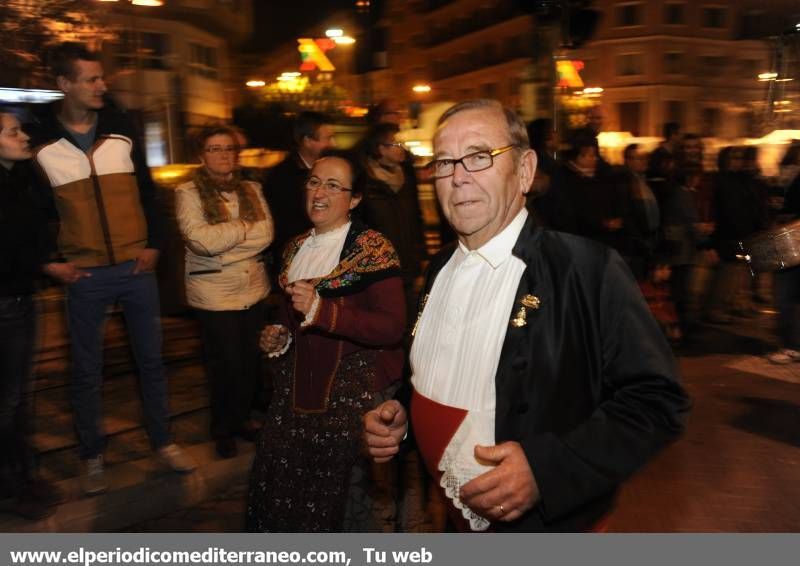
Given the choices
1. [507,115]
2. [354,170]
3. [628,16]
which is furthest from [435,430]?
[628,16]

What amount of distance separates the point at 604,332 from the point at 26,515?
3.83 metres

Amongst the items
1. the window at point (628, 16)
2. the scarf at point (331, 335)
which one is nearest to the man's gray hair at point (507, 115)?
the scarf at point (331, 335)

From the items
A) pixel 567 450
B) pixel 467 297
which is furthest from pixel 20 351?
pixel 567 450

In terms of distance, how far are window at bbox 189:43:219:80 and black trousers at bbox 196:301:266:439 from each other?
15.6ft

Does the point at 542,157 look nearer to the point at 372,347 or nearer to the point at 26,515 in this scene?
the point at 372,347

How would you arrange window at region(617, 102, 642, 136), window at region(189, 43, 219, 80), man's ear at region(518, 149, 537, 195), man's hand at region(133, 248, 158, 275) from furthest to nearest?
window at region(617, 102, 642, 136)
window at region(189, 43, 219, 80)
man's hand at region(133, 248, 158, 275)
man's ear at region(518, 149, 537, 195)

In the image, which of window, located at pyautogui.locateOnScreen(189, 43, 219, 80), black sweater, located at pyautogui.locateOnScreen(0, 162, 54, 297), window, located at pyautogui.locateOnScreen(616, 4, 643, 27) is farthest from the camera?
window, located at pyautogui.locateOnScreen(616, 4, 643, 27)

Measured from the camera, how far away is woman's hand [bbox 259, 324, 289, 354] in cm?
351

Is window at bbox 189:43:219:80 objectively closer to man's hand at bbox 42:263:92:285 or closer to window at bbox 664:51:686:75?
man's hand at bbox 42:263:92:285

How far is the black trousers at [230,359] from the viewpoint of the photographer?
17.1 ft

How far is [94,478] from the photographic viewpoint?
4809 mm

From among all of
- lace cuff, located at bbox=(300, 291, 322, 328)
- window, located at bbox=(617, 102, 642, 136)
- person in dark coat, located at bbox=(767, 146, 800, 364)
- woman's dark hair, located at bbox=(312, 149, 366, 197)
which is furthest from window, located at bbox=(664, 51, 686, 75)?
lace cuff, located at bbox=(300, 291, 322, 328)

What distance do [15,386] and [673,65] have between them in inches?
1860

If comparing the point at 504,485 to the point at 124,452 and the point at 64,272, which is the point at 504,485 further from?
the point at 124,452
